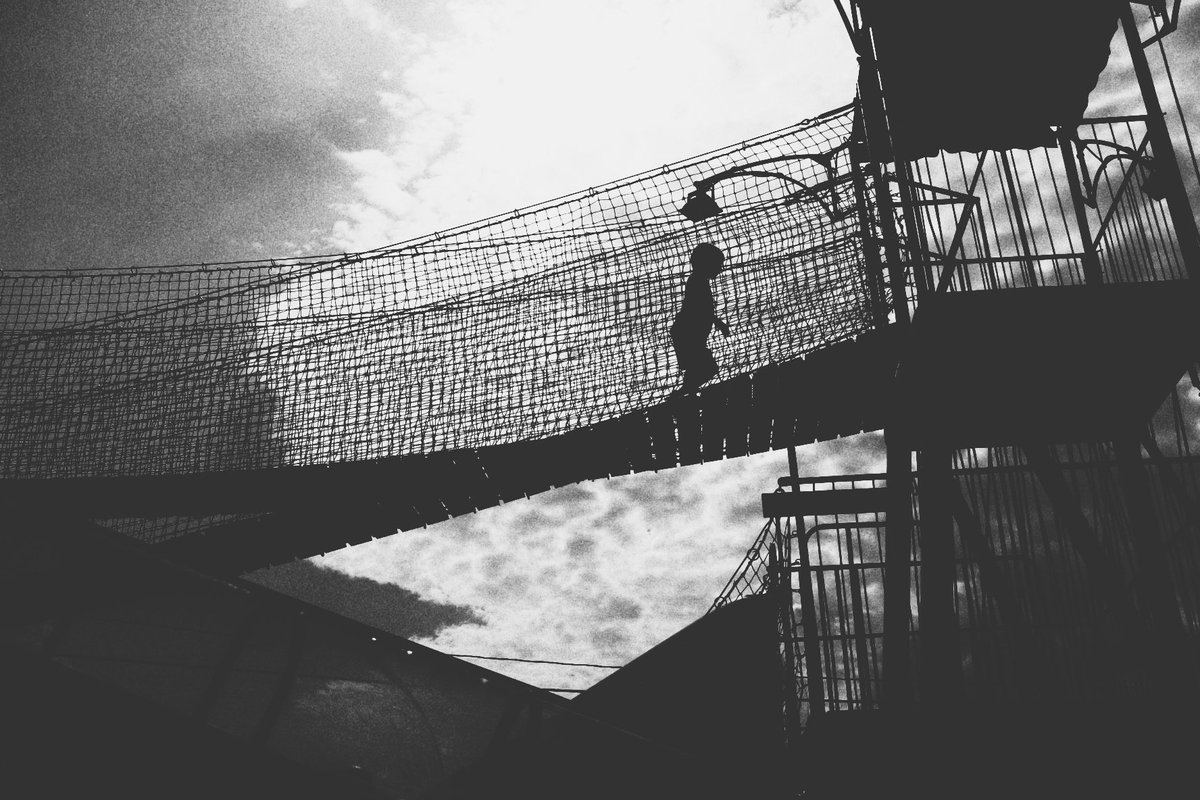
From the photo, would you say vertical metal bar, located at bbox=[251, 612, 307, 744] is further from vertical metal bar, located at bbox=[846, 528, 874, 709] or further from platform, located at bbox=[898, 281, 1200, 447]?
vertical metal bar, located at bbox=[846, 528, 874, 709]

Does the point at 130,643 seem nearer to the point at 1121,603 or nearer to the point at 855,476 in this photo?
the point at 855,476

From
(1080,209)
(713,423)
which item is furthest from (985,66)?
(713,423)

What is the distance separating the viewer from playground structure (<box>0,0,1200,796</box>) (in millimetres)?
4605

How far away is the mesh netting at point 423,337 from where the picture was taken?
22.3 ft

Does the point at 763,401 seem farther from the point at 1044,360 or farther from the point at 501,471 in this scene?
the point at 501,471

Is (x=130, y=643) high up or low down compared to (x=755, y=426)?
down

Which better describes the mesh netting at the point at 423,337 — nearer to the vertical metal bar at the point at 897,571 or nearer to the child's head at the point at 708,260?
the child's head at the point at 708,260

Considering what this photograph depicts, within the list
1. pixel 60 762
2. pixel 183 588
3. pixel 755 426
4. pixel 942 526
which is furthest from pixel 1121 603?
pixel 60 762

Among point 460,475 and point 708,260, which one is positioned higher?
point 708,260

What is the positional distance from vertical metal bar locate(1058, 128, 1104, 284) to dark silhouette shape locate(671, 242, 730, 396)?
259 centimetres

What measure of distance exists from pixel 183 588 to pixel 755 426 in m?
4.28

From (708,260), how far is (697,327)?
68 centimetres

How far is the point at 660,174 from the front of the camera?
7242 millimetres

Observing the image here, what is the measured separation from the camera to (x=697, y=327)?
6457 mm
